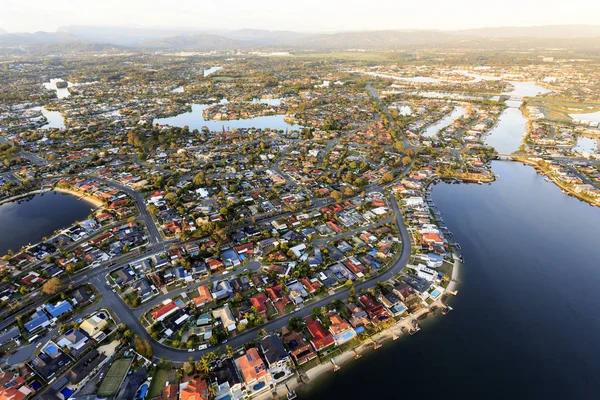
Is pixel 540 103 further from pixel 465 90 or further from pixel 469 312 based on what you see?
pixel 469 312

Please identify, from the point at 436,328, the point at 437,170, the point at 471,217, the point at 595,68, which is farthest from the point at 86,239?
the point at 595,68

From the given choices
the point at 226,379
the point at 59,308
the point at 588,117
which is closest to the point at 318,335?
the point at 226,379

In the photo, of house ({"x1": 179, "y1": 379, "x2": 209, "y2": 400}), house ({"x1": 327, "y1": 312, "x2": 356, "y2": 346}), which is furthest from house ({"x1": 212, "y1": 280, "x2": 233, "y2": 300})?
house ({"x1": 327, "y1": 312, "x2": 356, "y2": 346})

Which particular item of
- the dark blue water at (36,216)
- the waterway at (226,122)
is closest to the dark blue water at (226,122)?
the waterway at (226,122)

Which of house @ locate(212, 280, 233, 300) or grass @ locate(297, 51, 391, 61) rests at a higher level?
grass @ locate(297, 51, 391, 61)

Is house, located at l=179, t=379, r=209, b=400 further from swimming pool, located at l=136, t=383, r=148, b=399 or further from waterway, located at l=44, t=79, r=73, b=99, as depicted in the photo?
waterway, located at l=44, t=79, r=73, b=99
